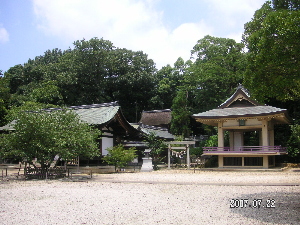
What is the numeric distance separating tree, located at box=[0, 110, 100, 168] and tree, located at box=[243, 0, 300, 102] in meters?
11.2

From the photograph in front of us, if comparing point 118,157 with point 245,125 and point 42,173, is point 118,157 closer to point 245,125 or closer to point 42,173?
point 42,173

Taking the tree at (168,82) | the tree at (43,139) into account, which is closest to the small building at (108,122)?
the tree at (43,139)

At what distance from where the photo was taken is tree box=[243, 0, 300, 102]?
883cm

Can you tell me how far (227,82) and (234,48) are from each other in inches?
221

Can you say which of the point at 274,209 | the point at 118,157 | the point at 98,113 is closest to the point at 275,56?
the point at 274,209

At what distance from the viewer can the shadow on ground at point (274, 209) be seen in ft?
25.0

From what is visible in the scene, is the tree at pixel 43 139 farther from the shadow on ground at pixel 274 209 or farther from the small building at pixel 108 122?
the shadow on ground at pixel 274 209

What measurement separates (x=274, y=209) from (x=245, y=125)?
784 inches

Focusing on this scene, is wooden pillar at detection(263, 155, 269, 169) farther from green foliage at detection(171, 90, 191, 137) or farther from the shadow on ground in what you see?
the shadow on ground

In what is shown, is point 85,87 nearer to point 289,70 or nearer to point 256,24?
point 256,24

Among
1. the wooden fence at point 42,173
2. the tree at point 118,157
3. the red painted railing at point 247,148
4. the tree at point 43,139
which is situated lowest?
the wooden fence at point 42,173

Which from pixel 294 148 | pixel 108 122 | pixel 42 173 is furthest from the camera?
pixel 294 148

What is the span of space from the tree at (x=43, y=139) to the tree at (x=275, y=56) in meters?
11.2

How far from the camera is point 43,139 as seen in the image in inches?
699
